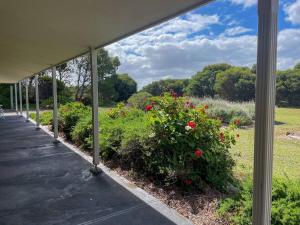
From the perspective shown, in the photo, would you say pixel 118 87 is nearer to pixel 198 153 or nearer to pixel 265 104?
pixel 198 153

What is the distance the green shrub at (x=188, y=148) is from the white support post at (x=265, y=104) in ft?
4.98

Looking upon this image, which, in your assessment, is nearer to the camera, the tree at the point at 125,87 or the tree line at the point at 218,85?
the tree line at the point at 218,85

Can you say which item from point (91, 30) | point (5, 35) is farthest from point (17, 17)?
point (5, 35)

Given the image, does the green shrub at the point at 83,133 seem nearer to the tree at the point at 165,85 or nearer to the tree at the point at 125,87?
the tree at the point at 165,85

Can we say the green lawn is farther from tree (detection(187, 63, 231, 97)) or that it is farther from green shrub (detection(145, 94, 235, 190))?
tree (detection(187, 63, 231, 97))

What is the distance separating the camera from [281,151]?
518 cm

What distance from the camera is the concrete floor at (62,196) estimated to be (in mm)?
2732

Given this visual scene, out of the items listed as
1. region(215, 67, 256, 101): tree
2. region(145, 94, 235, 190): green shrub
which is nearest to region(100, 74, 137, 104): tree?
region(215, 67, 256, 101): tree

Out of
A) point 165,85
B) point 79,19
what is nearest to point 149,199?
point 79,19

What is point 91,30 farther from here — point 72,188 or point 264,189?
point 264,189

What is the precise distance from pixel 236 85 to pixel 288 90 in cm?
633

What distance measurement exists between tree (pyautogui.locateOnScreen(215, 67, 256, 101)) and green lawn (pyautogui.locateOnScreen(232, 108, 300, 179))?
228cm

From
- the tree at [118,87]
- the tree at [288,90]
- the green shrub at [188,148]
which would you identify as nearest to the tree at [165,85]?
the tree at [288,90]

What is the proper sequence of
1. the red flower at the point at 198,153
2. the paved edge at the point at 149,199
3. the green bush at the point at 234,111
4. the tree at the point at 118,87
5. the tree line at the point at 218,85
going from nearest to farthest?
1. the paved edge at the point at 149,199
2. the red flower at the point at 198,153
3. the green bush at the point at 234,111
4. the tree line at the point at 218,85
5. the tree at the point at 118,87
